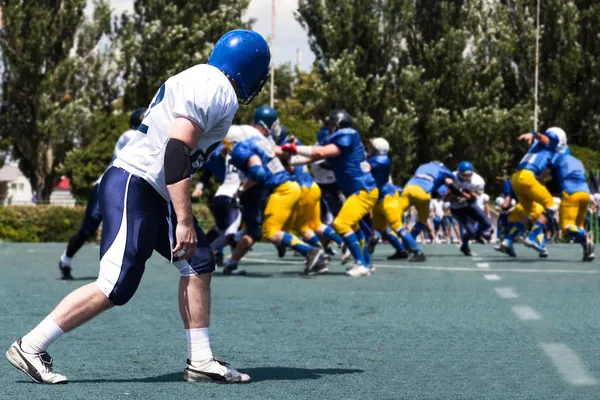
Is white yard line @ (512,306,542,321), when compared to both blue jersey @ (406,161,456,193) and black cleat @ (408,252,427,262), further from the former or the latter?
blue jersey @ (406,161,456,193)

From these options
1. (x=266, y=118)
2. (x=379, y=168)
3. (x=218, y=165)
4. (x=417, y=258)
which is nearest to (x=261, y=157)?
(x=266, y=118)

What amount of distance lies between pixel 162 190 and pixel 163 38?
3635 cm

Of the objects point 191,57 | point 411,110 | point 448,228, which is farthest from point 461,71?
point 448,228

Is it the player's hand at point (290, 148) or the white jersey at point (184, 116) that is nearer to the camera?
the white jersey at point (184, 116)

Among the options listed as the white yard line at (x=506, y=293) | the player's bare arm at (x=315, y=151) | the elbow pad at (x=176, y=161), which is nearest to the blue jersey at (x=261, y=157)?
the player's bare arm at (x=315, y=151)

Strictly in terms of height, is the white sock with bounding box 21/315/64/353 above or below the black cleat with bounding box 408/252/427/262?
above

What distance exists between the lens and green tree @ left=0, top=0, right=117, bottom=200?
4084cm

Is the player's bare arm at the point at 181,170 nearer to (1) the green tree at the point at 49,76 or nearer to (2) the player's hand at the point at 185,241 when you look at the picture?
(2) the player's hand at the point at 185,241

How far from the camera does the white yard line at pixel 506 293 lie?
1054cm

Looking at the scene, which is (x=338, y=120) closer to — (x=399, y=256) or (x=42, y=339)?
(x=399, y=256)

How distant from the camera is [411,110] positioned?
41.9 m

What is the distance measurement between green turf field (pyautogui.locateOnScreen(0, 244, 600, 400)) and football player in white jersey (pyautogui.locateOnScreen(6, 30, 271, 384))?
18 centimetres

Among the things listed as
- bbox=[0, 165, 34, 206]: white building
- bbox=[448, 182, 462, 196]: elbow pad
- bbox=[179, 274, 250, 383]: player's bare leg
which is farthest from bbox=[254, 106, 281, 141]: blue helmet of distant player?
bbox=[0, 165, 34, 206]: white building

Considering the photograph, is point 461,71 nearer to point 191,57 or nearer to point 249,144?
point 191,57
